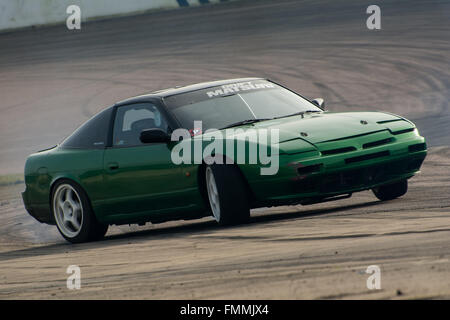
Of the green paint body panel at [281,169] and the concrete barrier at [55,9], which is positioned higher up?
the concrete barrier at [55,9]

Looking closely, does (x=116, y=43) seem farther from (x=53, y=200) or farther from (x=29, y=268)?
(x=29, y=268)

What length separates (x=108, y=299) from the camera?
548cm

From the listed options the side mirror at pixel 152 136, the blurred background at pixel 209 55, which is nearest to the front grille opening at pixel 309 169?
the side mirror at pixel 152 136

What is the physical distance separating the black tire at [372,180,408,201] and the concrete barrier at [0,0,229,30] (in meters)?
19.2

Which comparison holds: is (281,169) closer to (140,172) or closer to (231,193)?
(231,193)

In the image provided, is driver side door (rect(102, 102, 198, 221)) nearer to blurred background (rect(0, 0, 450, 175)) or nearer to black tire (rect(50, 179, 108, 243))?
black tire (rect(50, 179, 108, 243))

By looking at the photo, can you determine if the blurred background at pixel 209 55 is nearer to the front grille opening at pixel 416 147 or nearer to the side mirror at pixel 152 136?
the front grille opening at pixel 416 147

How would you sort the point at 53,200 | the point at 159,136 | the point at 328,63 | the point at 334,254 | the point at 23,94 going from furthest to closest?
the point at 23,94 < the point at 328,63 < the point at 53,200 < the point at 159,136 < the point at 334,254

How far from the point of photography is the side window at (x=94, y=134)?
9648mm

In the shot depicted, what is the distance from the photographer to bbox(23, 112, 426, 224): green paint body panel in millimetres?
8023

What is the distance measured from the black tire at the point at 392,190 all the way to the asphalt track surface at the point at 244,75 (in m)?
0.07

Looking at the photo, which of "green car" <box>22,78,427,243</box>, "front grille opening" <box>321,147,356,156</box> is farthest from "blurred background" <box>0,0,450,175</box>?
"front grille opening" <box>321,147,356,156</box>

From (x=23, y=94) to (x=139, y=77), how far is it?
247 cm

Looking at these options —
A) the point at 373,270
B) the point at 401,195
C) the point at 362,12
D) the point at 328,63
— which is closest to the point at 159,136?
the point at 401,195
